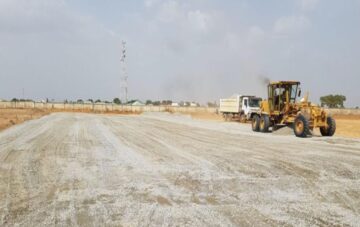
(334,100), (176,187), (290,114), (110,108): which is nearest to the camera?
(176,187)

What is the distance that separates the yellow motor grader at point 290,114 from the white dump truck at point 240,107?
12.2 metres

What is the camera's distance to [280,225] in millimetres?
Answer: 5754

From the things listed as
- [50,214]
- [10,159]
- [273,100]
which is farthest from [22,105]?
[50,214]

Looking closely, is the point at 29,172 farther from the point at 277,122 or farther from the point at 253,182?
the point at 277,122

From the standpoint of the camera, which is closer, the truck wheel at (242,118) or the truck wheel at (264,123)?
the truck wheel at (264,123)

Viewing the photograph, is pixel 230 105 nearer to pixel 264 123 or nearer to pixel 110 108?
pixel 264 123

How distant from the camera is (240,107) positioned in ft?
135

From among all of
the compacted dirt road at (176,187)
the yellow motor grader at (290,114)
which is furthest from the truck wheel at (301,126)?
the compacted dirt road at (176,187)

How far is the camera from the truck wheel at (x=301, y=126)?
20.9 meters

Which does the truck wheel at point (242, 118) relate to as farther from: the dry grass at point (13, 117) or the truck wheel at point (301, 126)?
the dry grass at point (13, 117)

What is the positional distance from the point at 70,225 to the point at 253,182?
169 inches

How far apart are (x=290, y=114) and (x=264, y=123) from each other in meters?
1.91

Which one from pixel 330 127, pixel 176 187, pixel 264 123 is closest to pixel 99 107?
pixel 264 123

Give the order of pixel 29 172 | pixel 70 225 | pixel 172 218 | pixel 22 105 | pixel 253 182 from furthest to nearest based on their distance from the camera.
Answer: pixel 22 105 < pixel 29 172 < pixel 253 182 < pixel 172 218 < pixel 70 225
